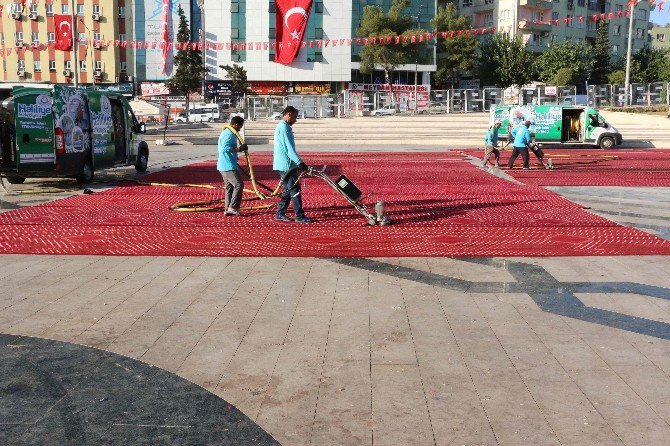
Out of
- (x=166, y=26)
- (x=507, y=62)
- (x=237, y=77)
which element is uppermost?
(x=166, y=26)

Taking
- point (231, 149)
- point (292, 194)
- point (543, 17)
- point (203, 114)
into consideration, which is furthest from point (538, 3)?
point (292, 194)

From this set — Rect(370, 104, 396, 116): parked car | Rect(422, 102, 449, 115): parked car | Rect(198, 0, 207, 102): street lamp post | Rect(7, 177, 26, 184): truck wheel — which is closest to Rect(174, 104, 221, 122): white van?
Rect(370, 104, 396, 116): parked car

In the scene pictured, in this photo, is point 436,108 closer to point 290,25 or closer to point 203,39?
point 290,25

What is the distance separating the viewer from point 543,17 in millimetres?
83875

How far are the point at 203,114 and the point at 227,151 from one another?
48.3 metres

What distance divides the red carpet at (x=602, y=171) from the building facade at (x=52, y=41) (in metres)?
60.4

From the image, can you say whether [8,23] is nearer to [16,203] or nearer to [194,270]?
[16,203]

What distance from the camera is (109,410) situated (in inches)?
182

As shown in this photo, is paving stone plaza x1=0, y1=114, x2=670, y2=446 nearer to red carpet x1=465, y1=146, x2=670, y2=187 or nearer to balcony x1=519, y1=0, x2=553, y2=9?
red carpet x1=465, y1=146, x2=670, y2=187

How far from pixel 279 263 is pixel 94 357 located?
3679 mm

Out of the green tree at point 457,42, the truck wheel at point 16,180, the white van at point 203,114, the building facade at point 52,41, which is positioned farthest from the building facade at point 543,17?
the truck wheel at point 16,180

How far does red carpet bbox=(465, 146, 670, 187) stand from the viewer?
62.7 ft

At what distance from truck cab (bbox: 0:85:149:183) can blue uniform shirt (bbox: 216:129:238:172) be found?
5867 millimetres

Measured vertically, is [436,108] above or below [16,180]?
above
